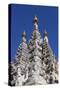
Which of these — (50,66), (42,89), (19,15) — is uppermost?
(19,15)

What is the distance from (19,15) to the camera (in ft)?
7.30

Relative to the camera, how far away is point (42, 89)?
2.27 metres

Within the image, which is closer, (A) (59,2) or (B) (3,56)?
(B) (3,56)

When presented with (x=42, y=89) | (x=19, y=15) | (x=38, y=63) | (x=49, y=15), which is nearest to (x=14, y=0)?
(x=19, y=15)

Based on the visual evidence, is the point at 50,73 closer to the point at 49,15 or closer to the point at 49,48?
the point at 49,48

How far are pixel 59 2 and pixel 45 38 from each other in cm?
27

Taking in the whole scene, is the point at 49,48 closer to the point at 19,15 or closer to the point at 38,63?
the point at 38,63

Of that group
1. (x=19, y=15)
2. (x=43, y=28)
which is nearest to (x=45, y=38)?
(x=43, y=28)

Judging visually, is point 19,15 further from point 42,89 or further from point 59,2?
point 42,89

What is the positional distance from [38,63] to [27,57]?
87 mm

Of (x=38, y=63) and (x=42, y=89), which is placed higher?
(x=38, y=63)

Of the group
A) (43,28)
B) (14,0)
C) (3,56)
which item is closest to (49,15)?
(43,28)

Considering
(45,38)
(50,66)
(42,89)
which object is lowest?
(42,89)

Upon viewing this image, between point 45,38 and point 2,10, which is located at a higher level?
point 2,10
